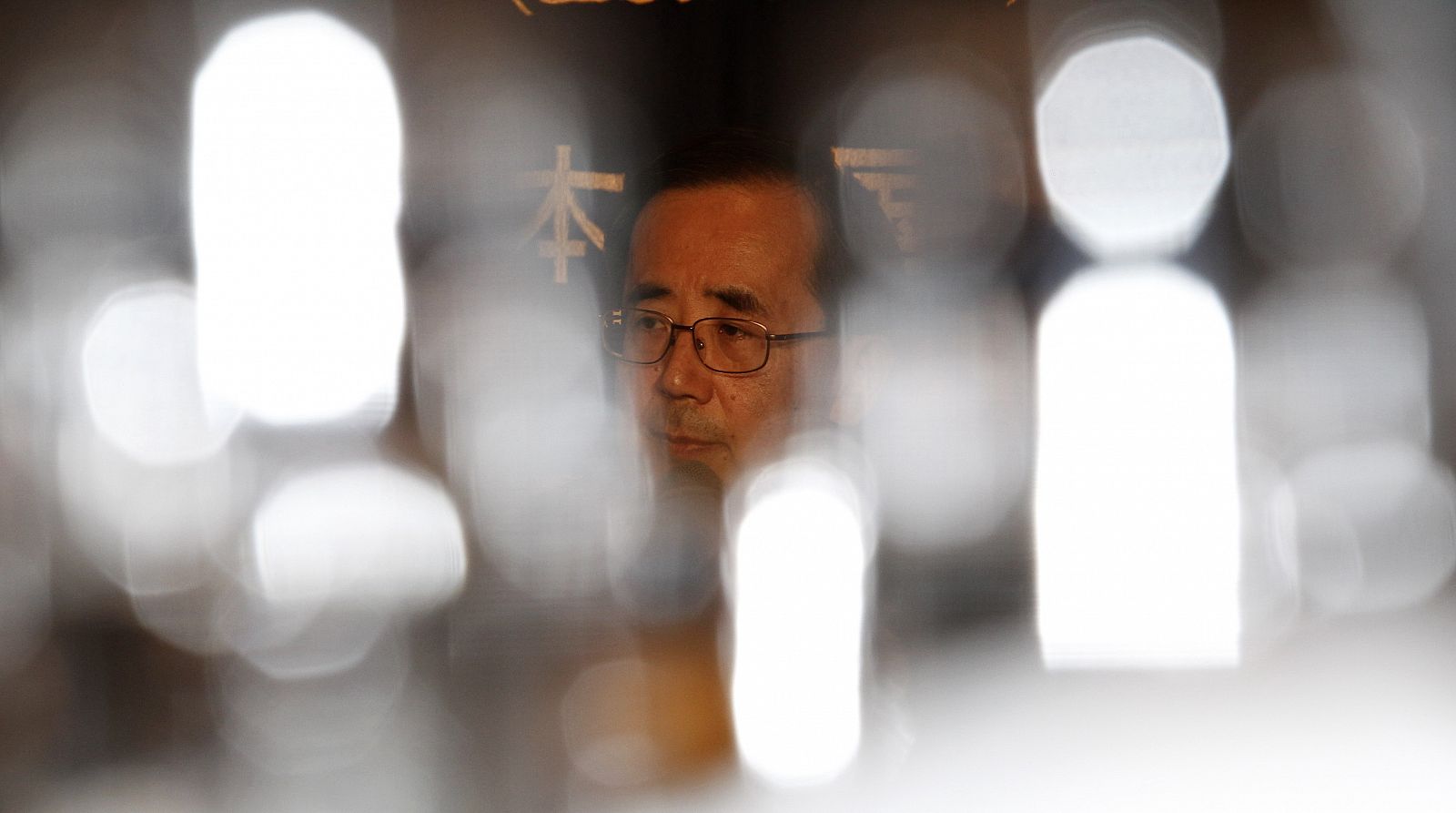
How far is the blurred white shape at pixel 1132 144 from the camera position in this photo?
2.77 feet

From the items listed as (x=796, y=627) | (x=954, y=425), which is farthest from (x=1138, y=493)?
(x=796, y=627)

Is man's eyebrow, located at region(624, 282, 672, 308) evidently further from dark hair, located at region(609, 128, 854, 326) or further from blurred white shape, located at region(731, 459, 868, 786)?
blurred white shape, located at region(731, 459, 868, 786)

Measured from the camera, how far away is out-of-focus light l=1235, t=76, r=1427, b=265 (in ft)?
2.76

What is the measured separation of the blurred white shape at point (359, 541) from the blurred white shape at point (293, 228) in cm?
7

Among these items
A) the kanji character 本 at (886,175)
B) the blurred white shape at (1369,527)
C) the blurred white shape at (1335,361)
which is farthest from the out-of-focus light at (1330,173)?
the kanji character 本 at (886,175)

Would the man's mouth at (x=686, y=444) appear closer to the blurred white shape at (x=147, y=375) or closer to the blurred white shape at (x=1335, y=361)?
the blurred white shape at (x=147, y=375)

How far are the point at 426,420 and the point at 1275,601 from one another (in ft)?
2.43

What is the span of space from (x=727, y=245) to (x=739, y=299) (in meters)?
0.05

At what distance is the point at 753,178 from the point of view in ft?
2.48

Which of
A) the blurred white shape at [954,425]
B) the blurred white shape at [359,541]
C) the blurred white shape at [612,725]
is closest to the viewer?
the blurred white shape at [612,725]

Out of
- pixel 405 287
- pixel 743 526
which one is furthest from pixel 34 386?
pixel 743 526

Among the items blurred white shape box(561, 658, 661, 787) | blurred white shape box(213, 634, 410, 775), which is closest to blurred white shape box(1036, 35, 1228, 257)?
blurred white shape box(561, 658, 661, 787)

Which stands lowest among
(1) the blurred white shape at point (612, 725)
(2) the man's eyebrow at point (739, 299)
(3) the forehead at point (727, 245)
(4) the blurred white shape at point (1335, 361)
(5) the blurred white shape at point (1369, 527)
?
(1) the blurred white shape at point (612, 725)

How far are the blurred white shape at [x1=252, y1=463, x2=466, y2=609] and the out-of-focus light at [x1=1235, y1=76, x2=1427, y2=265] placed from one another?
770 mm
